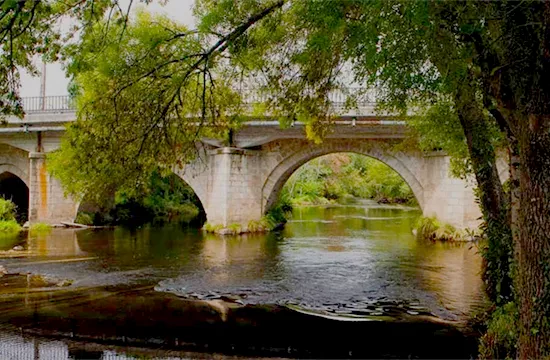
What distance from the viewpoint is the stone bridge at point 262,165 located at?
17.3m

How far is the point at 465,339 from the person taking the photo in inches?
288

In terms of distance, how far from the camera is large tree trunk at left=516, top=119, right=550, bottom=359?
4562mm

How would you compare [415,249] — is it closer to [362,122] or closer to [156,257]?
[362,122]

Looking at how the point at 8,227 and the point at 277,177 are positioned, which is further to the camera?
the point at 277,177

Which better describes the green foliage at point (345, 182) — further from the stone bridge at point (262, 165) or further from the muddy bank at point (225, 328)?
the muddy bank at point (225, 328)

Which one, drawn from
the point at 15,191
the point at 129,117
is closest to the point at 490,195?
the point at 129,117

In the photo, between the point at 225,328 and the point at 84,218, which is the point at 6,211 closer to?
the point at 84,218

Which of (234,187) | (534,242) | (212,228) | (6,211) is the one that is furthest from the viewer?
(6,211)

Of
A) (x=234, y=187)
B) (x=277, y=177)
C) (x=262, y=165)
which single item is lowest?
(x=234, y=187)

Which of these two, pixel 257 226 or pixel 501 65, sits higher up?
pixel 501 65

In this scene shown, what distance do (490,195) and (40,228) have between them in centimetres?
1741

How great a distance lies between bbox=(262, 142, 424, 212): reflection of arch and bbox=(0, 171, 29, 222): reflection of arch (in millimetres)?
12480

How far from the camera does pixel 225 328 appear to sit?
779 cm

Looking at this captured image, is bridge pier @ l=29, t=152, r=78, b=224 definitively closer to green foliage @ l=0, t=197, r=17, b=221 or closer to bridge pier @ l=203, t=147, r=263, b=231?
green foliage @ l=0, t=197, r=17, b=221
